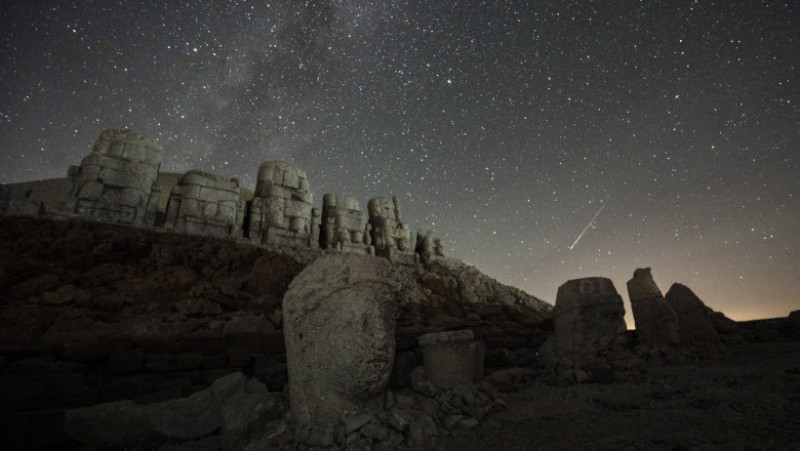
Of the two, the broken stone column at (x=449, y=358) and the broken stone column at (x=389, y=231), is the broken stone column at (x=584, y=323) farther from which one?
the broken stone column at (x=389, y=231)

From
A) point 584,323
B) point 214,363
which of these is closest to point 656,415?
point 584,323

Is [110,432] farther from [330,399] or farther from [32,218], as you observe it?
[32,218]

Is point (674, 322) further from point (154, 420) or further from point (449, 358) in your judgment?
point (154, 420)

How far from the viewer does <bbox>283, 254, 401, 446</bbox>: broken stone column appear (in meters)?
3.81

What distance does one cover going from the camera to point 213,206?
55.7 feet

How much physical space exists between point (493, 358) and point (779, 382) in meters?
4.03

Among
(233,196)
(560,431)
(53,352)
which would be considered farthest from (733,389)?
(233,196)

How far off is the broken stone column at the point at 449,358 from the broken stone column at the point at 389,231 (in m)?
14.4

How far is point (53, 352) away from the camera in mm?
4750

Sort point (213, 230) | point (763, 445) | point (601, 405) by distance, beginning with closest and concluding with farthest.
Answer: point (763, 445)
point (601, 405)
point (213, 230)

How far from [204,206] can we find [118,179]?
3398 millimetres

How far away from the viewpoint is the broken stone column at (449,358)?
496 centimetres

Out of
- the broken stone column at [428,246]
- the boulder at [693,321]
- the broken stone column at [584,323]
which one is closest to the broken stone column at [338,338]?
the broken stone column at [584,323]

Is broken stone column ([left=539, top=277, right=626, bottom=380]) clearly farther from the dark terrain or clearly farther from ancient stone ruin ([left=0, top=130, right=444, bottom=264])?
ancient stone ruin ([left=0, top=130, right=444, bottom=264])
